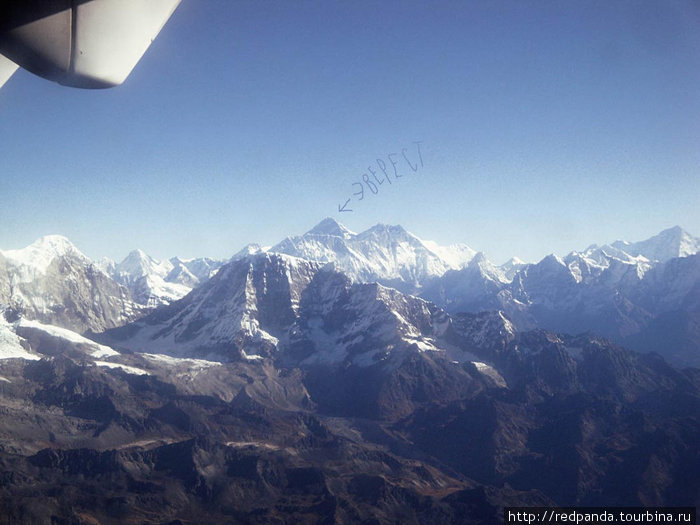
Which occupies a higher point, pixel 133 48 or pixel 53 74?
pixel 133 48

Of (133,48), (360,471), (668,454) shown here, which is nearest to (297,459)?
(360,471)

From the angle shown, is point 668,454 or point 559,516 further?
point 668,454

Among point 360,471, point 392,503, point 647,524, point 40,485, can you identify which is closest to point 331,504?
point 392,503

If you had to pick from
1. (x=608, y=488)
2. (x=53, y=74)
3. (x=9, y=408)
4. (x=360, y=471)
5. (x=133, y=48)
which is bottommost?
(x=608, y=488)

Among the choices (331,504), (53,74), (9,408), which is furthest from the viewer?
(9,408)

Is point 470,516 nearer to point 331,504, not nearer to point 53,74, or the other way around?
point 331,504

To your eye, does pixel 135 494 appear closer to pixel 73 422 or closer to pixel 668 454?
pixel 73 422

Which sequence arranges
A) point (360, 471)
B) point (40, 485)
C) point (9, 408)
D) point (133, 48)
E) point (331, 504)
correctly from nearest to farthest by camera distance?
point (133, 48), point (40, 485), point (331, 504), point (360, 471), point (9, 408)
